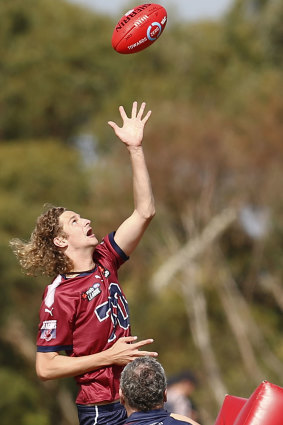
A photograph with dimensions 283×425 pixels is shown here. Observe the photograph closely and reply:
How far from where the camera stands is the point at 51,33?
3088 centimetres

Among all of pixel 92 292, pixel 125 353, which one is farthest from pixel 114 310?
pixel 125 353

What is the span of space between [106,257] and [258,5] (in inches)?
1023

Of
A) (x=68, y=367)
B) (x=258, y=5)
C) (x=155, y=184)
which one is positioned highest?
(x=258, y=5)

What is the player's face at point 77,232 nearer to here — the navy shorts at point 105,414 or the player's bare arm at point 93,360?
the player's bare arm at point 93,360

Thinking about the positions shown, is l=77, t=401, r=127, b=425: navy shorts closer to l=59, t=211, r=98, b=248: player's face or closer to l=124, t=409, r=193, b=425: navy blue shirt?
l=124, t=409, r=193, b=425: navy blue shirt

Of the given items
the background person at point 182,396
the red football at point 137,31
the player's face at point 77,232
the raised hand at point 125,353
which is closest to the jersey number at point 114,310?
the raised hand at point 125,353

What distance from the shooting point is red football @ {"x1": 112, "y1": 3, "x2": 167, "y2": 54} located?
5156 millimetres

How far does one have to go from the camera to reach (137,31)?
16.9ft

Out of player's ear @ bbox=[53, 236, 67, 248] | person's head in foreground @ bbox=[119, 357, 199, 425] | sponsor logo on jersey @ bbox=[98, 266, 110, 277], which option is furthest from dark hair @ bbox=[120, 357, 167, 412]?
player's ear @ bbox=[53, 236, 67, 248]

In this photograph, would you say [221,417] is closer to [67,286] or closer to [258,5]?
[67,286]

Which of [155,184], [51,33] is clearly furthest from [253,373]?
[51,33]

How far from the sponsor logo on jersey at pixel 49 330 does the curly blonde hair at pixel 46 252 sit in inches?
11.8

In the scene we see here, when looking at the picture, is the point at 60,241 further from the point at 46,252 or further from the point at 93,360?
the point at 93,360

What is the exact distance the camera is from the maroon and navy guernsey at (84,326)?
401 centimetres
